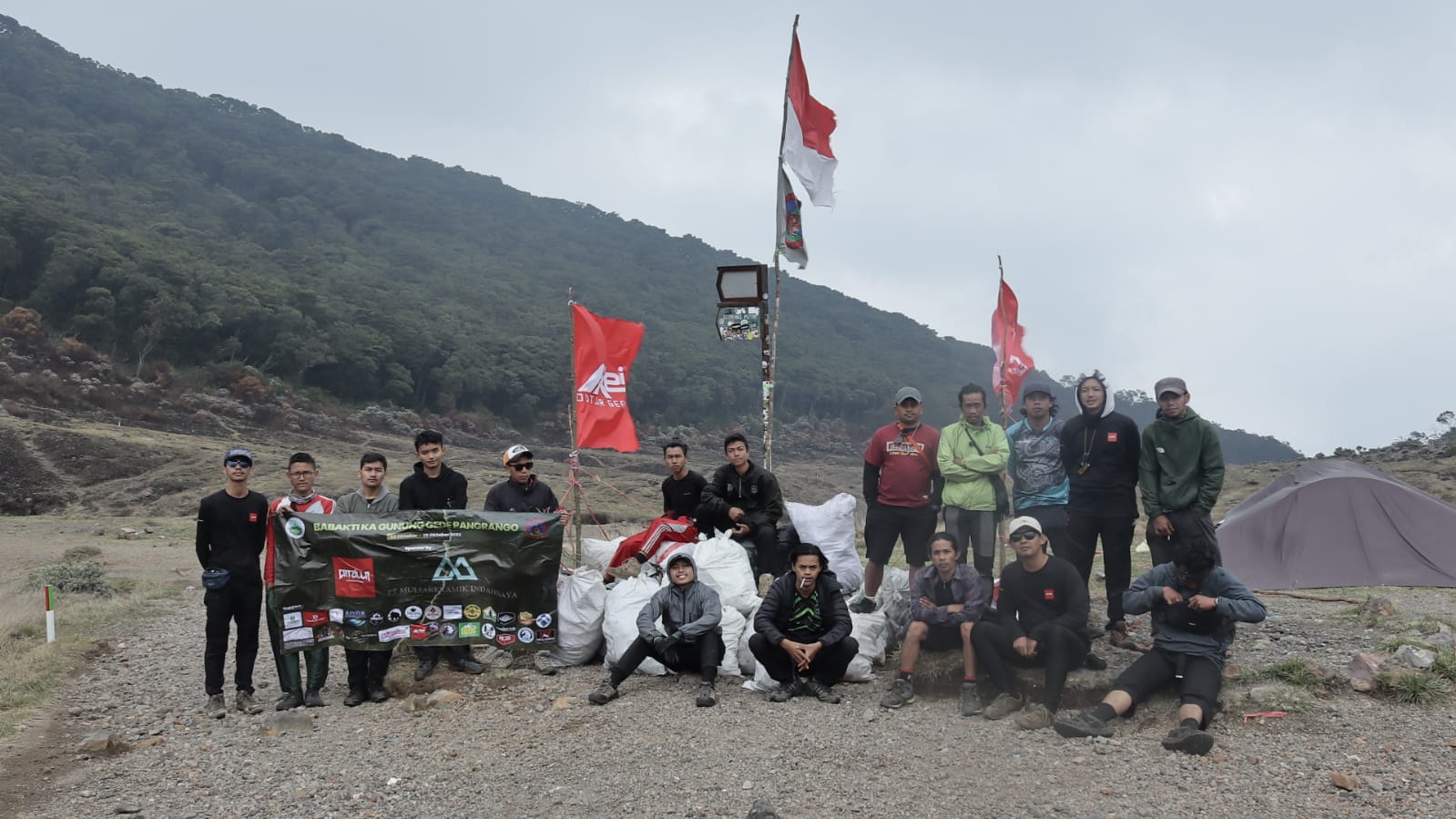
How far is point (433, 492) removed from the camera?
620cm

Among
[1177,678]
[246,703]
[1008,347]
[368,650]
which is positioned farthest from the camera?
[1008,347]

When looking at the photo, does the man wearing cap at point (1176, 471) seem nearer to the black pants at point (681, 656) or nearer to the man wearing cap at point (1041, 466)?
the man wearing cap at point (1041, 466)

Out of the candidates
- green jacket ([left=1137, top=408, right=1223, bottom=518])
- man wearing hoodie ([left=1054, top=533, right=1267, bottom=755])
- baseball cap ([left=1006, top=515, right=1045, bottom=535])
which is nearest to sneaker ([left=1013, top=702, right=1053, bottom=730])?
man wearing hoodie ([left=1054, top=533, right=1267, bottom=755])

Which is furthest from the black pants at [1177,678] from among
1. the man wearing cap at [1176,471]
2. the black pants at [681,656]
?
the black pants at [681,656]

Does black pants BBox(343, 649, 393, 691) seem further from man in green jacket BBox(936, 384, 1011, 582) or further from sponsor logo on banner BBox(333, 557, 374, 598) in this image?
man in green jacket BBox(936, 384, 1011, 582)

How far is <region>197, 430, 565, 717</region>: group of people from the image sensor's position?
17.5 ft

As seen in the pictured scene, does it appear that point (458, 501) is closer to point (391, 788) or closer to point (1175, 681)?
point (391, 788)

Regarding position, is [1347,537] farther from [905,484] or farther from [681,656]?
[681,656]

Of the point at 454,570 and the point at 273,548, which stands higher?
the point at 273,548

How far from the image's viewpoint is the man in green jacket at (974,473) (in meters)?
6.03

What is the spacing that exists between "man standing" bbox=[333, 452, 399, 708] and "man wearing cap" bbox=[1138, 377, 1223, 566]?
4.92 m

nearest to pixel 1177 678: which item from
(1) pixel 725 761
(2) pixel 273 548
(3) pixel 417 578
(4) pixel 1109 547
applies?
(4) pixel 1109 547

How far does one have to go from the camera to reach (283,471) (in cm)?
2517

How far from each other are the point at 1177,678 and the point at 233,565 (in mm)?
5562
